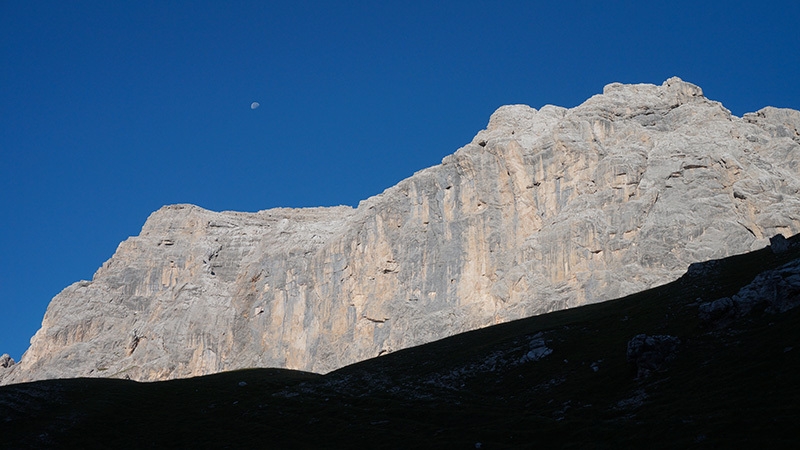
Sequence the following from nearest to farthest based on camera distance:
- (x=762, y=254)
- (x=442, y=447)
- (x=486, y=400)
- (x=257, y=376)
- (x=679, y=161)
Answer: (x=442, y=447) < (x=486, y=400) < (x=762, y=254) < (x=257, y=376) < (x=679, y=161)

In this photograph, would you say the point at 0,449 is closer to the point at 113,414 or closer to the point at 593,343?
the point at 113,414

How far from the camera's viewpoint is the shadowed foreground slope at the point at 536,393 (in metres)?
45.3

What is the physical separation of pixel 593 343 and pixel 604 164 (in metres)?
135

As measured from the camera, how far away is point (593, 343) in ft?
231

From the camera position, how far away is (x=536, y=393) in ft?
201

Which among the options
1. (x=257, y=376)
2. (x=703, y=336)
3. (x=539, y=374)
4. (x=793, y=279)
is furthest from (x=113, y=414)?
(x=793, y=279)

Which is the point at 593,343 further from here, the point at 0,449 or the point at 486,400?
the point at 0,449

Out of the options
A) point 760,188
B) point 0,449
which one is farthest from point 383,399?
point 760,188

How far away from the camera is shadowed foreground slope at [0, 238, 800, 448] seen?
45.3 meters

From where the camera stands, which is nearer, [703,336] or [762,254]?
[703,336]

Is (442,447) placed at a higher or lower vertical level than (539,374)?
lower

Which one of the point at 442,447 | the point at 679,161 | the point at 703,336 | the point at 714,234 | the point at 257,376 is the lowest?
the point at 442,447

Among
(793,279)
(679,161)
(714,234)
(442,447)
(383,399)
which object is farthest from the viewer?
(679,161)

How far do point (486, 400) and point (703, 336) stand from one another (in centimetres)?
1771
